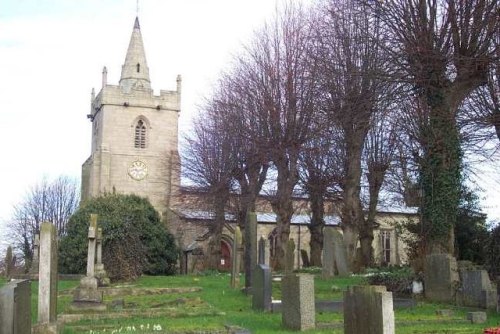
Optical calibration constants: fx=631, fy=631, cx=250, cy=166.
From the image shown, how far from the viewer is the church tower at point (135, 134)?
52.1 metres

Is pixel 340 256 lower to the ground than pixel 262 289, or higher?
higher

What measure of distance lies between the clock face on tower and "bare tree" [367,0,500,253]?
124ft

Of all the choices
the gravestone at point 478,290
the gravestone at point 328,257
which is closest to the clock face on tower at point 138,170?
the gravestone at point 328,257

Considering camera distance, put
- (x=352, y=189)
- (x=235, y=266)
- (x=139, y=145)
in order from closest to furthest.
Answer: (x=235, y=266)
(x=352, y=189)
(x=139, y=145)

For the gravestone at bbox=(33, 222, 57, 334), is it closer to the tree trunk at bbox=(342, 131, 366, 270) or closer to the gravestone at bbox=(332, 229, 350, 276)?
the gravestone at bbox=(332, 229, 350, 276)

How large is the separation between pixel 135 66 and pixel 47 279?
1850 inches

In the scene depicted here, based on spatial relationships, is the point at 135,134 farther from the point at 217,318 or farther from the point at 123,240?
the point at 217,318

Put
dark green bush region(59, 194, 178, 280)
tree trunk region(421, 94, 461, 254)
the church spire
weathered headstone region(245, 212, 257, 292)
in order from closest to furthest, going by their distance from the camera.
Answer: weathered headstone region(245, 212, 257, 292)
tree trunk region(421, 94, 461, 254)
dark green bush region(59, 194, 178, 280)
the church spire

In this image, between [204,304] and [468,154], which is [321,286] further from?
[468,154]

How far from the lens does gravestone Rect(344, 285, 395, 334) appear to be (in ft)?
21.1

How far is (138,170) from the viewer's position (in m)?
52.8

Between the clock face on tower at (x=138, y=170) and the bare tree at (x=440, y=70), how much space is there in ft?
124

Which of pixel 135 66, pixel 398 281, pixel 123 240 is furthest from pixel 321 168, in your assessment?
pixel 135 66

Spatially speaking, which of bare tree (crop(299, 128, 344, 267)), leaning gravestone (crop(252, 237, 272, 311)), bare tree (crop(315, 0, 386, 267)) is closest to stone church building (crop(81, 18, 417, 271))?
bare tree (crop(299, 128, 344, 267))
